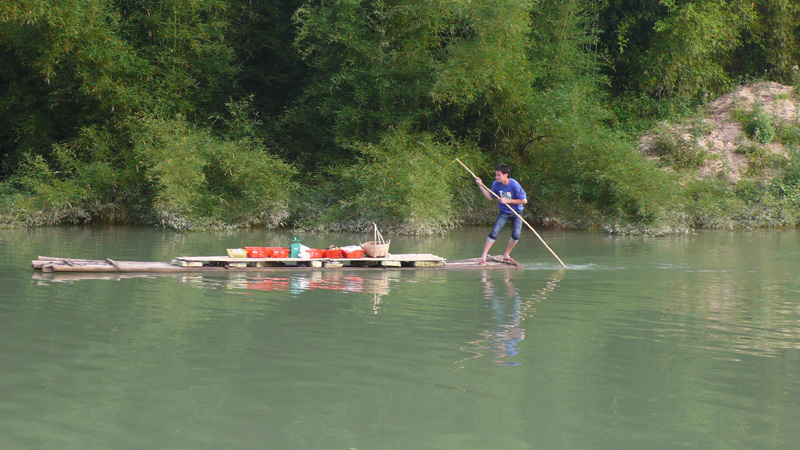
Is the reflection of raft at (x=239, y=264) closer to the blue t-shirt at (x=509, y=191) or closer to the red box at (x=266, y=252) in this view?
the red box at (x=266, y=252)

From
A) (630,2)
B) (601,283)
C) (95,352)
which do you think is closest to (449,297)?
(601,283)

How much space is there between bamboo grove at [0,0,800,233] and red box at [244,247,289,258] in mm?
7671

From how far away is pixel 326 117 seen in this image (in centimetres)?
2333

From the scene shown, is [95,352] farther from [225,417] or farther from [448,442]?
Result: [448,442]

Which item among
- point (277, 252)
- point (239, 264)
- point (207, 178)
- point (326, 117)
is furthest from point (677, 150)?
point (239, 264)

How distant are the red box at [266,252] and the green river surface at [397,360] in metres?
0.28

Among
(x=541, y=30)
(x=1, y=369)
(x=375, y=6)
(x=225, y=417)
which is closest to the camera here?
(x=225, y=417)

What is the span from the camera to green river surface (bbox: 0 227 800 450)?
17.4ft

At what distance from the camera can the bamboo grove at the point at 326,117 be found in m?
20.5

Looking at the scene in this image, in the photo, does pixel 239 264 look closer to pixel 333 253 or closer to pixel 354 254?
pixel 333 253

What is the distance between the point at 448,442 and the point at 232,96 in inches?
856

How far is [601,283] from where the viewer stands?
11.9 metres

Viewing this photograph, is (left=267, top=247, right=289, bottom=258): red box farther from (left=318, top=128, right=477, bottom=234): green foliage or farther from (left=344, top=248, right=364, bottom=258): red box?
(left=318, top=128, right=477, bottom=234): green foliage

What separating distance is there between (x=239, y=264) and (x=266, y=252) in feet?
1.43
